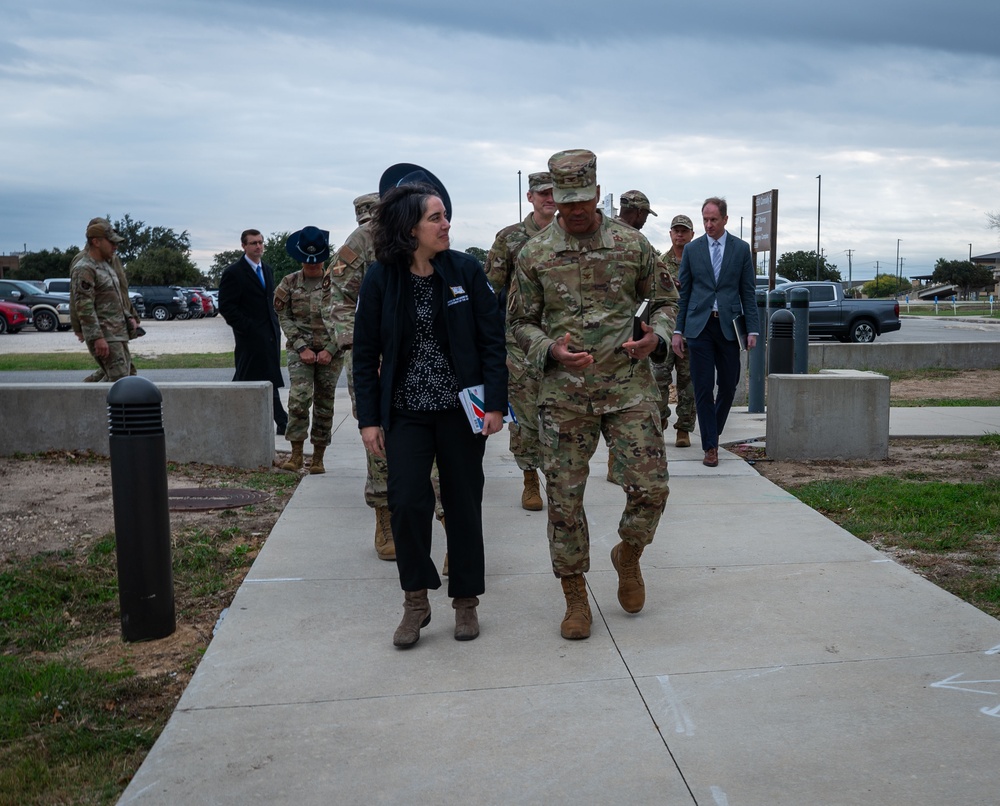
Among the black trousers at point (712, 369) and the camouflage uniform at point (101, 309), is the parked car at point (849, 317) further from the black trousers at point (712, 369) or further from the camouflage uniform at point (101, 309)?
the camouflage uniform at point (101, 309)

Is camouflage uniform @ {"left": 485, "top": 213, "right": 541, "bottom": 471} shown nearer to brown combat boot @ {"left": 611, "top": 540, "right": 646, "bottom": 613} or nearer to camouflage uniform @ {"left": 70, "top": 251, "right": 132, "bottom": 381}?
brown combat boot @ {"left": 611, "top": 540, "right": 646, "bottom": 613}

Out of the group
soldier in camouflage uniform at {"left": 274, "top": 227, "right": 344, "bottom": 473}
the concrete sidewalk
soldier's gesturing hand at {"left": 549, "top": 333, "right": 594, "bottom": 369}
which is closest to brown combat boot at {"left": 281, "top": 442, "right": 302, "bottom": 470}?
soldier in camouflage uniform at {"left": 274, "top": 227, "right": 344, "bottom": 473}

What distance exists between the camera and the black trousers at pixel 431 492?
14.7 ft

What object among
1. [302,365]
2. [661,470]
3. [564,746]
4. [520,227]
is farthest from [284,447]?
[564,746]

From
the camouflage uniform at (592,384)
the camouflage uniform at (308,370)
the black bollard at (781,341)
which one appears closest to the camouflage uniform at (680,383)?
the black bollard at (781,341)

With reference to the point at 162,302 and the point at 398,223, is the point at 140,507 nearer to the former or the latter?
the point at 398,223

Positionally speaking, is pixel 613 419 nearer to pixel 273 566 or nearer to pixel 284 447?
pixel 273 566

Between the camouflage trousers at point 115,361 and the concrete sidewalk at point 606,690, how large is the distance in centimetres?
487

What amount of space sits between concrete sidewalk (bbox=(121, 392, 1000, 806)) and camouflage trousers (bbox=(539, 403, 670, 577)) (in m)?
0.43

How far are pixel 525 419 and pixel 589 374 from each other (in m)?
1.92

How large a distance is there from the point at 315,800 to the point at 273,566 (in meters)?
2.65

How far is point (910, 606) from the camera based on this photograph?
16.0ft

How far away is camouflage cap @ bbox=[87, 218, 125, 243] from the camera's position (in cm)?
968

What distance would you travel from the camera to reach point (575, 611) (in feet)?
15.1
